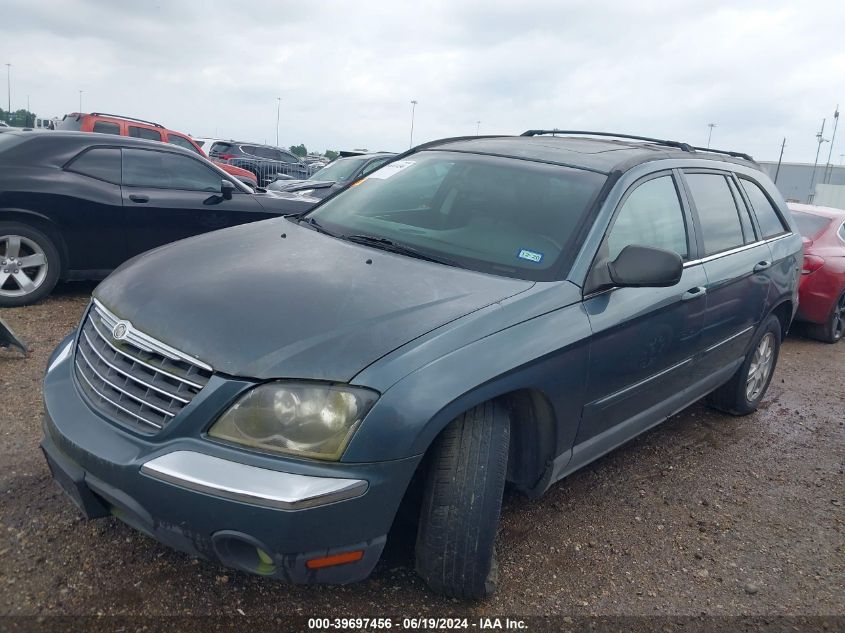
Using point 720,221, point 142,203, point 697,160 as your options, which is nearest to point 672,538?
point 720,221

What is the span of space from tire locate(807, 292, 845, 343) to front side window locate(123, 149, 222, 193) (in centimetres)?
627

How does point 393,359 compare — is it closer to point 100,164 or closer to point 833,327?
point 100,164

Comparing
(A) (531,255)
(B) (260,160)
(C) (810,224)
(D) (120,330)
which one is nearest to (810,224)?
(C) (810,224)

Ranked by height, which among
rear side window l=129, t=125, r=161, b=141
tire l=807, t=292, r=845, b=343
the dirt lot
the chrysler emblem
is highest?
rear side window l=129, t=125, r=161, b=141

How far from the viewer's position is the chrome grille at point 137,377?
7.22 feet

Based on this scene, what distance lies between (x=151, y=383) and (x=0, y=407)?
83.6 inches

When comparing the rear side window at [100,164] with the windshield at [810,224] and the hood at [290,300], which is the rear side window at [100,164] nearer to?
the hood at [290,300]

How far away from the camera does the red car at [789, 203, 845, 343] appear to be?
7020 millimetres

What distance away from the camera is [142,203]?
247 inches

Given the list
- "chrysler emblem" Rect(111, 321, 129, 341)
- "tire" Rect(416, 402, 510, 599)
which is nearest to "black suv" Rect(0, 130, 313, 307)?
"chrysler emblem" Rect(111, 321, 129, 341)

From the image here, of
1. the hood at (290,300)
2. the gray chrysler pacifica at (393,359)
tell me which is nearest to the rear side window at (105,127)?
the gray chrysler pacifica at (393,359)

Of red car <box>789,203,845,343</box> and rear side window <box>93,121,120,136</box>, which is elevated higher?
rear side window <box>93,121,120,136</box>

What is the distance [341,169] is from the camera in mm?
11484

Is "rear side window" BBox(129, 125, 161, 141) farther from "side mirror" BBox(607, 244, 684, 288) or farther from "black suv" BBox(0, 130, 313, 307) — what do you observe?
"side mirror" BBox(607, 244, 684, 288)
